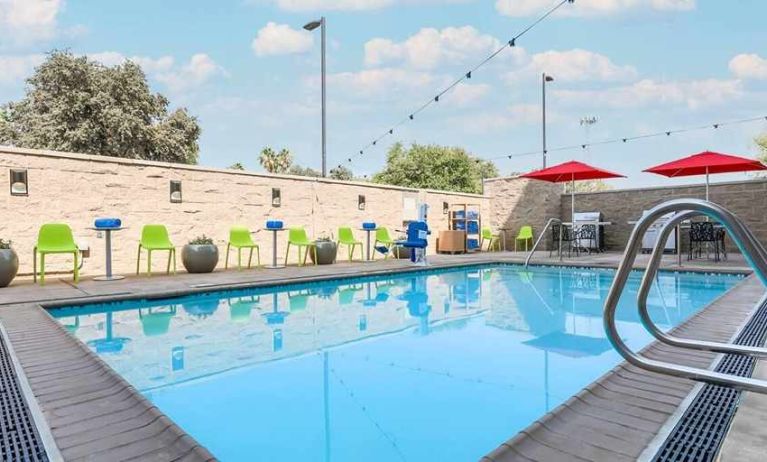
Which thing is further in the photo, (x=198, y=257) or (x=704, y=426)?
(x=198, y=257)

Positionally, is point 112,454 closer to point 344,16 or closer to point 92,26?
point 344,16

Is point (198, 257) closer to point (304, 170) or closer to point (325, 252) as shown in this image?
point (325, 252)

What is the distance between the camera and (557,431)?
5.85 ft

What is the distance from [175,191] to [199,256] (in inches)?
48.4

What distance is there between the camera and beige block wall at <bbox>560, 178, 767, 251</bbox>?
982 centimetres

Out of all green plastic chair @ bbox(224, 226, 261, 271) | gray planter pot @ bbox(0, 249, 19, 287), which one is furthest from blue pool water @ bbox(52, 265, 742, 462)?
green plastic chair @ bbox(224, 226, 261, 271)

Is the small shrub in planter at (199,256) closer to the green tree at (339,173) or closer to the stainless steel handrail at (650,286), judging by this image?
the stainless steel handrail at (650,286)

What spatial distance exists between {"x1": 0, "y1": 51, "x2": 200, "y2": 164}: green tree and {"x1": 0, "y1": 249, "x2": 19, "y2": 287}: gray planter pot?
11.3m

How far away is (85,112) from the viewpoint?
15.9 m

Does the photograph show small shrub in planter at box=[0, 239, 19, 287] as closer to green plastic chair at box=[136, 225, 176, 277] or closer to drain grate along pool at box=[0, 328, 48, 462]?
green plastic chair at box=[136, 225, 176, 277]

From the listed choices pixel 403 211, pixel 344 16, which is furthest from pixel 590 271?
pixel 344 16

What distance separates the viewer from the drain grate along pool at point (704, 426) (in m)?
1.60

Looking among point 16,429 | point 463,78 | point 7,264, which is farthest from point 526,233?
point 16,429

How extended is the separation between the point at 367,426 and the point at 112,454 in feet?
3.49
